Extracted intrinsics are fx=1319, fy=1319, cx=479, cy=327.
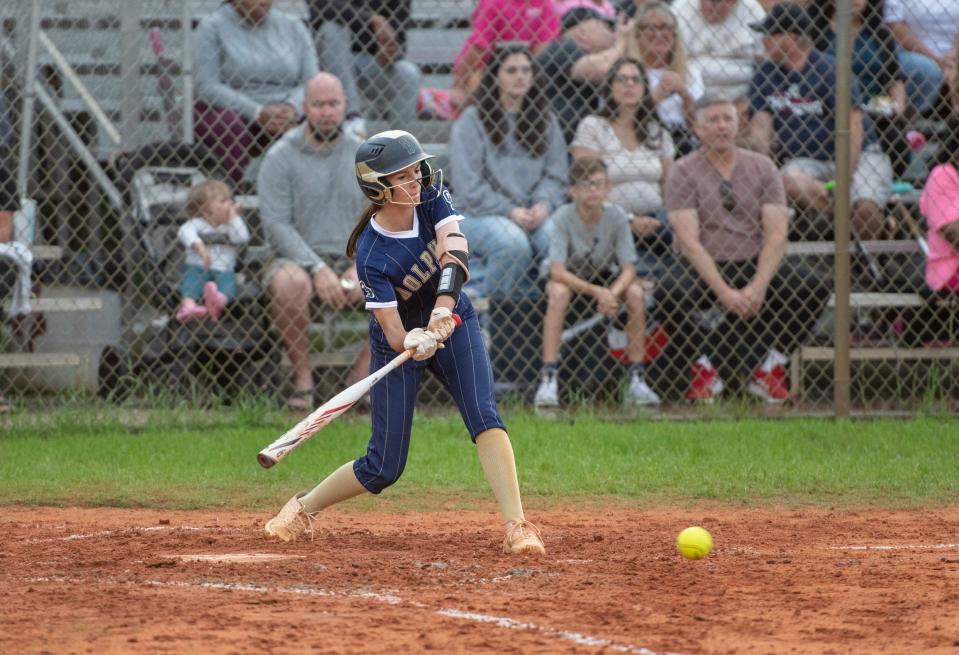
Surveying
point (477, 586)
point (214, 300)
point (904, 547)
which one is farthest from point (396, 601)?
point (214, 300)

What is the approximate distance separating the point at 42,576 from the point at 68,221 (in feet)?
15.4

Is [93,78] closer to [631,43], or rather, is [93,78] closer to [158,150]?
[158,150]

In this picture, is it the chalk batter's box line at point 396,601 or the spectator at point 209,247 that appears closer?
the chalk batter's box line at point 396,601

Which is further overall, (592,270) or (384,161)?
(592,270)

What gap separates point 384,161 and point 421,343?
73cm

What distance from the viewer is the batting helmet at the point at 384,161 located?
5.12 meters

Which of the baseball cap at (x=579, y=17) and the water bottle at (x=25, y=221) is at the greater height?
the baseball cap at (x=579, y=17)

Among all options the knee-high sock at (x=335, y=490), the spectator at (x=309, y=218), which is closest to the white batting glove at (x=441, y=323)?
the knee-high sock at (x=335, y=490)

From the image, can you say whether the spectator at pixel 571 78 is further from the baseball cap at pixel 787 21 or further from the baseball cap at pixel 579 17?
the baseball cap at pixel 787 21

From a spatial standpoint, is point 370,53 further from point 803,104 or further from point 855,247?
point 855,247

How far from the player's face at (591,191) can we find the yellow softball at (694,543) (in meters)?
3.85

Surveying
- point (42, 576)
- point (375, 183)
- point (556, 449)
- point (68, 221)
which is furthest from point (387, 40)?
point (42, 576)

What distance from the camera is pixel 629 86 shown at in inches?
346

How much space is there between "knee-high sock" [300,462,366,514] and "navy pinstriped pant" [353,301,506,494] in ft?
0.23
